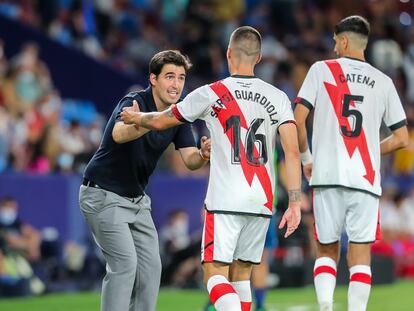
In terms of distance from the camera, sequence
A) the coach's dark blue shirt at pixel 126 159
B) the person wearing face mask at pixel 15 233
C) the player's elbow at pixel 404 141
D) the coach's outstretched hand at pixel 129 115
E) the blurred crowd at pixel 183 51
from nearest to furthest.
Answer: the coach's outstretched hand at pixel 129 115
the coach's dark blue shirt at pixel 126 159
the player's elbow at pixel 404 141
the person wearing face mask at pixel 15 233
the blurred crowd at pixel 183 51

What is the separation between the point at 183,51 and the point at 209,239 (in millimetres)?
13168

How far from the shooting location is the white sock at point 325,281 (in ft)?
32.2

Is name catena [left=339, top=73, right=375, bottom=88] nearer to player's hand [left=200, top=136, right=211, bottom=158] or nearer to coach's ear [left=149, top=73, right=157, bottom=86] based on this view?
player's hand [left=200, top=136, right=211, bottom=158]

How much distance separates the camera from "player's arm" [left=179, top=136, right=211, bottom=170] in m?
9.23

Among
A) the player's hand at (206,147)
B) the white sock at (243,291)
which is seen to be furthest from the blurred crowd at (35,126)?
the white sock at (243,291)

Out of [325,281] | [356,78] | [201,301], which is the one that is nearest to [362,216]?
[325,281]

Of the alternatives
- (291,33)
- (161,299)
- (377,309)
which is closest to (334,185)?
(377,309)

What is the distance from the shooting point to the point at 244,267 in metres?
9.23

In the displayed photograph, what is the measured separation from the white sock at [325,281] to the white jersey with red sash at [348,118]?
68 cm

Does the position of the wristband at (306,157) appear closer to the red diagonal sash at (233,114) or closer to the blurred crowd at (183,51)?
the red diagonal sash at (233,114)

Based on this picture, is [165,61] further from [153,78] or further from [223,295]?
[223,295]

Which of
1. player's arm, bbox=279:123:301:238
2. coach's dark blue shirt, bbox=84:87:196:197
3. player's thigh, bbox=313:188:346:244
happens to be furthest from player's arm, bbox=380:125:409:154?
coach's dark blue shirt, bbox=84:87:196:197

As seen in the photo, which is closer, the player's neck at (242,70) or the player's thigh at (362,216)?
the player's neck at (242,70)

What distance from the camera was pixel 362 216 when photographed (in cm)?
1003
